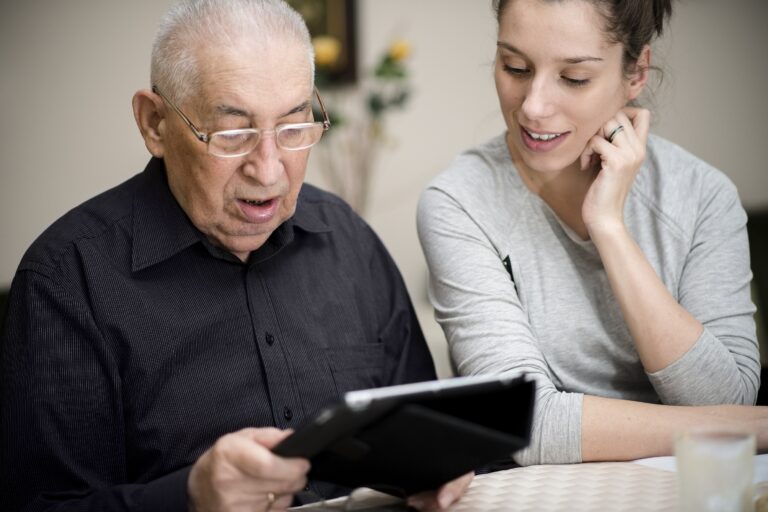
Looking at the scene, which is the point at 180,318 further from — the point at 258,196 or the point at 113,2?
the point at 113,2

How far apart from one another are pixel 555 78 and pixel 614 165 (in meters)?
0.20

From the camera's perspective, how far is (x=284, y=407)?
1482mm

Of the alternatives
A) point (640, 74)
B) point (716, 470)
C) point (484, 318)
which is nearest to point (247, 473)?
point (716, 470)

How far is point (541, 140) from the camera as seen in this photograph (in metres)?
1.65

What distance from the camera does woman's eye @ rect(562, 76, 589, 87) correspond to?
1607 mm

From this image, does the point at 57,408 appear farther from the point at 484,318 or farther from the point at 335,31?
the point at 335,31

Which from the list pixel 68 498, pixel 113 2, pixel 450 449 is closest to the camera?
pixel 450 449

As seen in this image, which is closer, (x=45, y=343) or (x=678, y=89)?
(x=45, y=343)

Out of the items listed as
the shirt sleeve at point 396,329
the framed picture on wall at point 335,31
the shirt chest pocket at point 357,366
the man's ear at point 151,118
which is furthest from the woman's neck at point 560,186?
Answer: the framed picture on wall at point 335,31

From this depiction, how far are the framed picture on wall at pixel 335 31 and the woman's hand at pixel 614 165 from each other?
1654mm

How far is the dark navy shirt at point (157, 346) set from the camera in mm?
1275

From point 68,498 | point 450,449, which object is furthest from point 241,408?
point 450,449

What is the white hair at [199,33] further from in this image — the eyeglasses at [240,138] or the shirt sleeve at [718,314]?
the shirt sleeve at [718,314]

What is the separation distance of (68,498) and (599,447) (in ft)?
2.63
